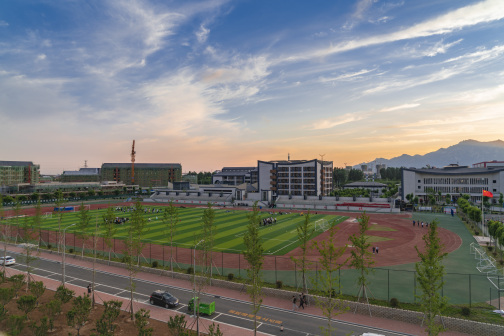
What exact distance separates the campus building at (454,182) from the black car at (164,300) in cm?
13253

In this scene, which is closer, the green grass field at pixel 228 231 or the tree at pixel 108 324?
the tree at pixel 108 324

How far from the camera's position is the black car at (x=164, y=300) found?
105 ft

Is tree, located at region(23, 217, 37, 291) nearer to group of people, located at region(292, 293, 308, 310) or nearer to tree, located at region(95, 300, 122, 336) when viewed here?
tree, located at region(95, 300, 122, 336)

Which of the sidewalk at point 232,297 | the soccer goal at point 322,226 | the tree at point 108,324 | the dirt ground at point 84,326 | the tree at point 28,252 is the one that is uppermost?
the tree at point 28,252

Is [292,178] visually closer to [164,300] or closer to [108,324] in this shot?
[164,300]

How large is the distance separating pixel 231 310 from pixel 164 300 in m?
7.36

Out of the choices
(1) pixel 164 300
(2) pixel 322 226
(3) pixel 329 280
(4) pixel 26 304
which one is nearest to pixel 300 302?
(3) pixel 329 280

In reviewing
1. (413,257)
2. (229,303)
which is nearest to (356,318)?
(229,303)

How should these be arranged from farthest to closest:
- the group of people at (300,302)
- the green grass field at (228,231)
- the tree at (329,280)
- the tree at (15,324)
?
the green grass field at (228,231) < the group of people at (300,302) < the tree at (15,324) < the tree at (329,280)

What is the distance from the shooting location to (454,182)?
136m

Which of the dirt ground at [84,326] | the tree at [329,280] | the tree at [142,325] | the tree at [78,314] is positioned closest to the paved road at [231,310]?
the tree at [329,280]

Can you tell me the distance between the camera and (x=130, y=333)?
87.4ft

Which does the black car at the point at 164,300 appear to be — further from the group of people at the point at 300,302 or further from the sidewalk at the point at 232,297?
the group of people at the point at 300,302

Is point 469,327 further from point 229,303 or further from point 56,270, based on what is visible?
point 56,270
